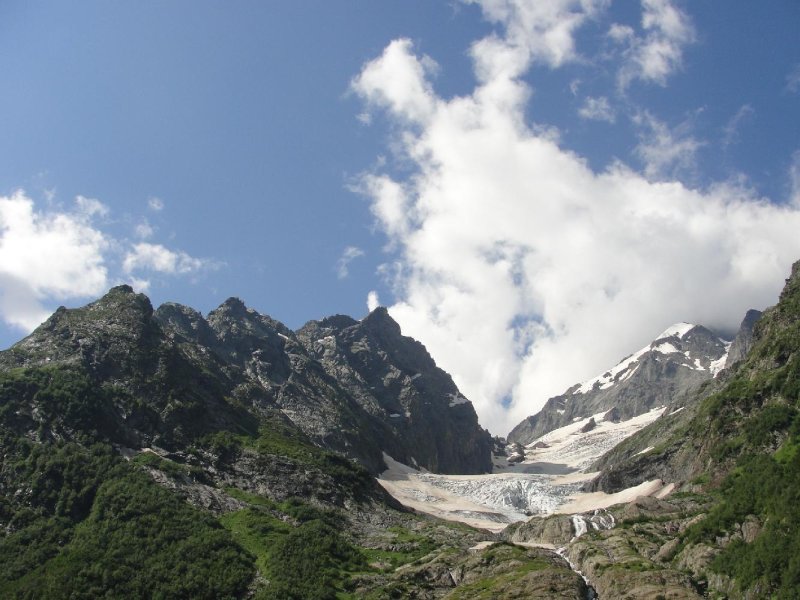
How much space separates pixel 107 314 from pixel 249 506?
8748cm

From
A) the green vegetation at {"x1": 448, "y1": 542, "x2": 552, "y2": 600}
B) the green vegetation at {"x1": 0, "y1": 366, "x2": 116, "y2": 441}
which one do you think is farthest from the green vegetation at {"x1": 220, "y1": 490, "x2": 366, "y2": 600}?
the green vegetation at {"x1": 0, "y1": 366, "x2": 116, "y2": 441}

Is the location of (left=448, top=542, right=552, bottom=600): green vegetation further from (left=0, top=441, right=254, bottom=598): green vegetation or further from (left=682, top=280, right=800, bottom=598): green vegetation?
(left=0, top=441, right=254, bottom=598): green vegetation

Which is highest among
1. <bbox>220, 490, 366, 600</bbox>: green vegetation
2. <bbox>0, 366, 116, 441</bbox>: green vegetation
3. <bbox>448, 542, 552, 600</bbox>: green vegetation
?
<bbox>0, 366, 116, 441</bbox>: green vegetation

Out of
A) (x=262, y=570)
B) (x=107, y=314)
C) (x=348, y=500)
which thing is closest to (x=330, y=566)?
(x=262, y=570)

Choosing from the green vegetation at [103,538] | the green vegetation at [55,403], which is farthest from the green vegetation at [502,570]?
the green vegetation at [55,403]

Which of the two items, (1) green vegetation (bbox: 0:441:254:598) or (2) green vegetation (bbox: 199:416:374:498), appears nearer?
(1) green vegetation (bbox: 0:441:254:598)

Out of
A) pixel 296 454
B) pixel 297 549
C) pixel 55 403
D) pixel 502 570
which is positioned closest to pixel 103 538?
pixel 297 549

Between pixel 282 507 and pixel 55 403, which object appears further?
pixel 55 403

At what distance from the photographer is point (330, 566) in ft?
346

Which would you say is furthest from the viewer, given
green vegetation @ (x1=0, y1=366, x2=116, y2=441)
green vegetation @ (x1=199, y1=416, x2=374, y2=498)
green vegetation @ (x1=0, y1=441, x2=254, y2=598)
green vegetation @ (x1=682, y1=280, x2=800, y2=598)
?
green vegetation @ (x1=199, y1=416, x2=374, y2=498)

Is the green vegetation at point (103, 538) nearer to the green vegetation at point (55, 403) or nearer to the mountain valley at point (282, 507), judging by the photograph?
the mountain valley at point (282, 507)

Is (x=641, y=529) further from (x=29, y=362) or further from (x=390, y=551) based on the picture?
(x=29, y=362)

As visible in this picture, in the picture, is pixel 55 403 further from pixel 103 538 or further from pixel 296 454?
pixel 296 454

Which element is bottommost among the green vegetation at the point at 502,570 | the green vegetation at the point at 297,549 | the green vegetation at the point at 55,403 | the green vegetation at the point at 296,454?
the green vegetation at the point at 502,570
